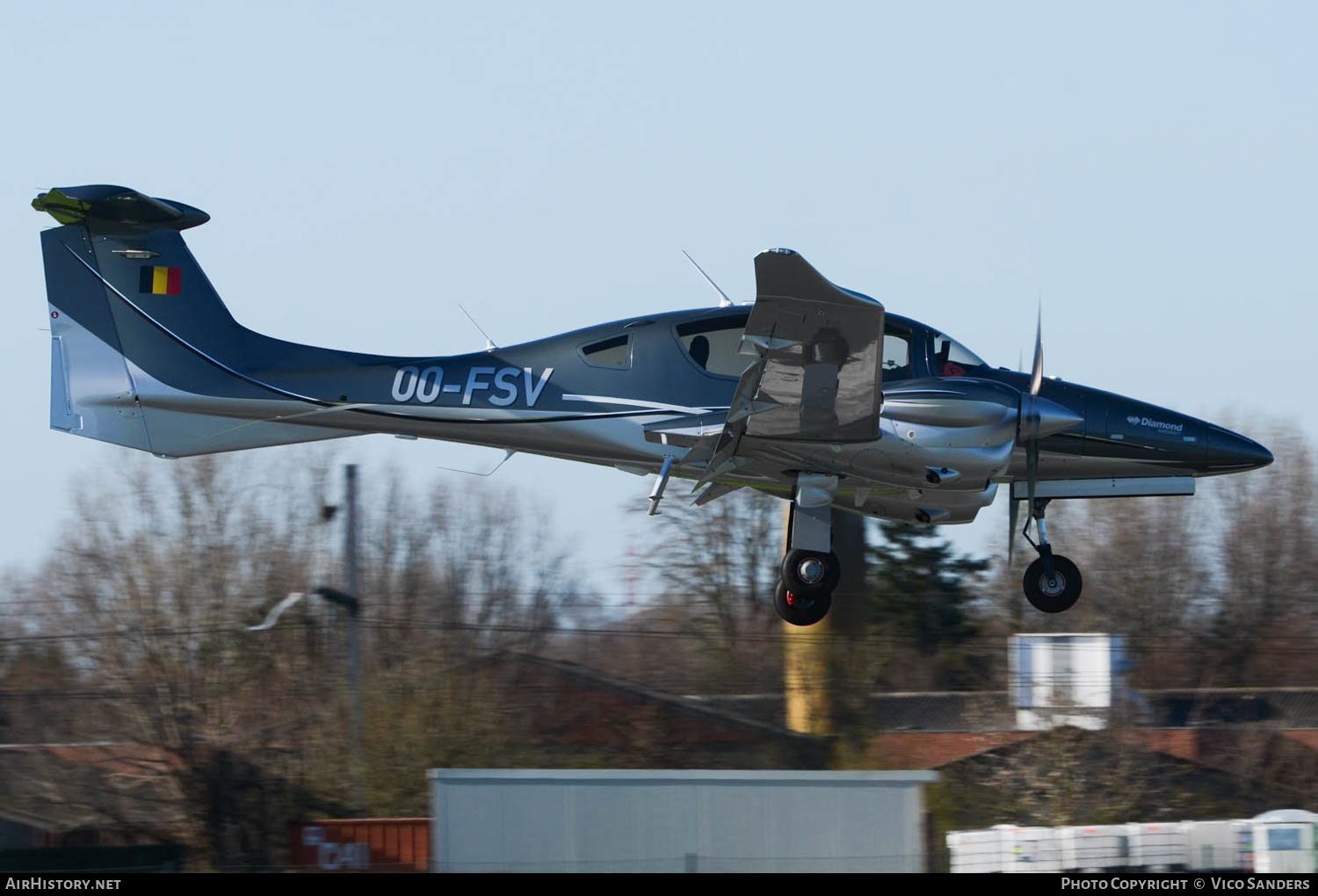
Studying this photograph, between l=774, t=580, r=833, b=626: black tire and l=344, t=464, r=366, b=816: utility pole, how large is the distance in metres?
7.16

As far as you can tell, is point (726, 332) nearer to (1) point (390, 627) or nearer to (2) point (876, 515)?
(2) point (876, 515)

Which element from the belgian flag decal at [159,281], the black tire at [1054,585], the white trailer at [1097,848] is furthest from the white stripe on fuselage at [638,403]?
the white trailer at [1097,848]

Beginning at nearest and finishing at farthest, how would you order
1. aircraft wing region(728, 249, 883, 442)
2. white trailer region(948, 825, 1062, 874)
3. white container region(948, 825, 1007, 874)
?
1. aircraft wing region(728, 249, 883, 442)
2. white trailer region(948, 825, 1062, 874)
3. white container region(948, 825, 1007, 874)

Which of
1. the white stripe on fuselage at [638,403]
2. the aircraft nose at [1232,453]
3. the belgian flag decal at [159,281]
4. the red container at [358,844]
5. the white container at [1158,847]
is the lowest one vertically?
the red container at [358,844]

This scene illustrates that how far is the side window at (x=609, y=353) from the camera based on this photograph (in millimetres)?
14414

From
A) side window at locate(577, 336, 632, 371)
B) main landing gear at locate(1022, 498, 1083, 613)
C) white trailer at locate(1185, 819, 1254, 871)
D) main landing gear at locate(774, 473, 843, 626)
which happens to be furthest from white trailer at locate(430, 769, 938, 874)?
side window at locate(577, 336, 632, 371)

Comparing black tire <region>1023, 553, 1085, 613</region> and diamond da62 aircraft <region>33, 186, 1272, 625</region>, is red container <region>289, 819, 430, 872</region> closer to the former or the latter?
diamond da62 aircraft <region>33, 186, 1272, 625</region>

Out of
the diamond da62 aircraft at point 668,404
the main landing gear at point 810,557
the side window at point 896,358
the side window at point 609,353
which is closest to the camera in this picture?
the diamond da62 aircraft at point 668,404

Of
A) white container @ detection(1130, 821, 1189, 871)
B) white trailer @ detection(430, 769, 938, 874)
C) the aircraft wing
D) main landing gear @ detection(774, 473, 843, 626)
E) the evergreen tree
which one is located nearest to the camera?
the aircraft wing

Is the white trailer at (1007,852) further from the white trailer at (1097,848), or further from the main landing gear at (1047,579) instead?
the main landing gear at (1047,579)

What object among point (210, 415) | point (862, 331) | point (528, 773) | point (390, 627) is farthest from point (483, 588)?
point (862, 331)

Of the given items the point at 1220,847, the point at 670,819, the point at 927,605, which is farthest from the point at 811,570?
the point at 927,605

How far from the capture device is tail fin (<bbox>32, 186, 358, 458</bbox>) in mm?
15359

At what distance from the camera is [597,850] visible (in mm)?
17531
